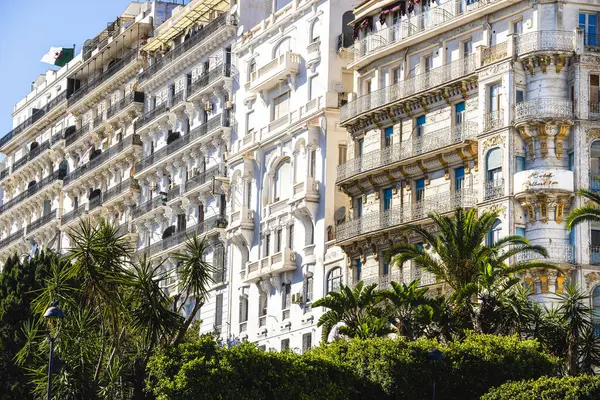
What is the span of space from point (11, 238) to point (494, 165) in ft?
219

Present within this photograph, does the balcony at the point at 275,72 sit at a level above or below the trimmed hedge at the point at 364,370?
above

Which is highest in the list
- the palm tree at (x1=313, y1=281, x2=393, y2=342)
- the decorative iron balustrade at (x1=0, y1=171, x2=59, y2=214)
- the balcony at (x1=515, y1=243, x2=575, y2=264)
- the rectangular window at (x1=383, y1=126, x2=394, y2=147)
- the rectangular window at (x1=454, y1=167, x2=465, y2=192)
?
the decorative iron balustrade at (x1=0, y1=171, x2=59, y2=214)

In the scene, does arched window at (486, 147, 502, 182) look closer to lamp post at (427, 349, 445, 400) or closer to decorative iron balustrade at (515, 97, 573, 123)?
decorative iron balustrade at (515, 97, 573, 123)

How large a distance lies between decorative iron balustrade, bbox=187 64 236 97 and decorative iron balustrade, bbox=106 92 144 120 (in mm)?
8707

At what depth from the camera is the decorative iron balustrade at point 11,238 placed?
126 metres

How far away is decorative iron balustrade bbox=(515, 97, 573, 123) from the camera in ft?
221

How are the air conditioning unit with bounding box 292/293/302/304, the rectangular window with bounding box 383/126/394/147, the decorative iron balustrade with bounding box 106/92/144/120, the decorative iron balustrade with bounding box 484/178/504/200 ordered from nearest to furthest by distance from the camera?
1. the decorative iron balustrade with bounding box 484/178/504/200
2. the rectangular window with bounding box 383/126/394/147
3. the air conditioning unit with bounding box 292/293/302/304
4. the decorative iron balustrade with bounding box 106/92/144/120

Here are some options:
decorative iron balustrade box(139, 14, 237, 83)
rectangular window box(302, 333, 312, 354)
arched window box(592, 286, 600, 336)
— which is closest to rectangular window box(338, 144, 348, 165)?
rectangular window box(302, 333, 312, 354)

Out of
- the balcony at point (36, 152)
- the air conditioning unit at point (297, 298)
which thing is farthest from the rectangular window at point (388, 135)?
the balcony at point (36, 152)

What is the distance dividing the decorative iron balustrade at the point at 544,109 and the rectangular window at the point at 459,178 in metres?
4.46

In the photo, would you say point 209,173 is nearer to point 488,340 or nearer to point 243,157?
point 243,157

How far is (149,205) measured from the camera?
4035 inches

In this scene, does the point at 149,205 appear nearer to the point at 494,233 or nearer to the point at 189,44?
the point at 189,44

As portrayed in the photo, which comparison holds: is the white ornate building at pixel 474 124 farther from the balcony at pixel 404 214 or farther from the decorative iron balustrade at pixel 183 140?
the decorative iron balustrade at pixel 183 140
